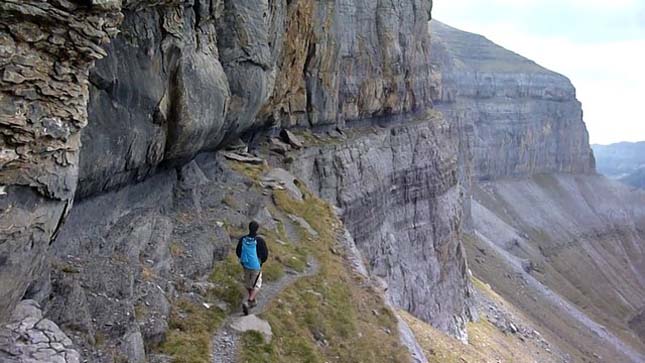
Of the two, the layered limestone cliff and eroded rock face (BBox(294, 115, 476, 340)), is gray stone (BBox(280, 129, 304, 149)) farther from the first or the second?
the layered limestone cliff

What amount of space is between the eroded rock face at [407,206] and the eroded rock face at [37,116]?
27674 mm

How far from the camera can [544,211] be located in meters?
159

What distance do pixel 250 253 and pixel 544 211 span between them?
503 ft

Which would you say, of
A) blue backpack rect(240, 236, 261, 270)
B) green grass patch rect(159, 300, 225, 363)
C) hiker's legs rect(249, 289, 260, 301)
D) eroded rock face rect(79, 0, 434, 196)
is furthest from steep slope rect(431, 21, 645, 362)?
green grass patch rect(159, 300, 225, 363)

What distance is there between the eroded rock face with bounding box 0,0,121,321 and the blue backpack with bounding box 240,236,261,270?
622 cm

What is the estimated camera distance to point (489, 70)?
614 ft

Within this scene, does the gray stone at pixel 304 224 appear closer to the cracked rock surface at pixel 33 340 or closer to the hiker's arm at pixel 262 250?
the hiker's arm at pixel 262 250

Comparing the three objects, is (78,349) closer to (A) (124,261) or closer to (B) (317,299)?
(A) (124,261)

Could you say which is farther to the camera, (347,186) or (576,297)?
(576,297)

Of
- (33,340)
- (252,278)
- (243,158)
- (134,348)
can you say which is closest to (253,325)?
(252,278)

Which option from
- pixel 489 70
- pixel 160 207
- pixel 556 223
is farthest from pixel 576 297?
pixel 160 207

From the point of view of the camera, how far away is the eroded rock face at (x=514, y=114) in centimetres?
17350

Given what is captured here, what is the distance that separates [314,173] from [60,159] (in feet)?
100

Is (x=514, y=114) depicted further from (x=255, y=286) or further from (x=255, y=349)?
(x=255, y=349)
